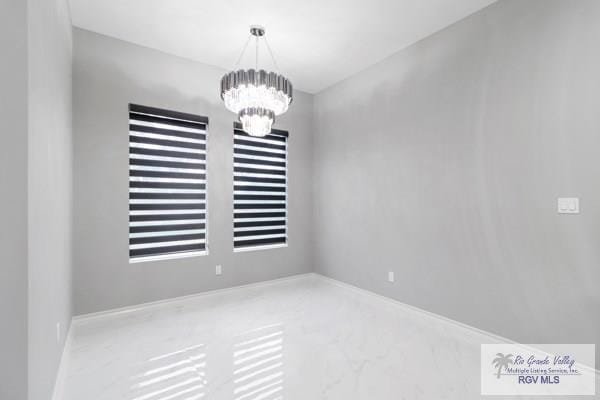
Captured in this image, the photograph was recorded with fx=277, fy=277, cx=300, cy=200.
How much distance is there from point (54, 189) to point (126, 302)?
1790 mm

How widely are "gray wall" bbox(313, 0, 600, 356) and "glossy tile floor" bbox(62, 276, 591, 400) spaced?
50cm

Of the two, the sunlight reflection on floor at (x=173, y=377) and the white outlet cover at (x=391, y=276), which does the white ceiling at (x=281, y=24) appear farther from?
the sunlight reflection on floor at (x=173, y=377)

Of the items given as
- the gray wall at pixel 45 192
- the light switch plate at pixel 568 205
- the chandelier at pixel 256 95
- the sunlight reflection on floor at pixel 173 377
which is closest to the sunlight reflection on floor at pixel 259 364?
the sunlight reflection on floor at pixel 173 377

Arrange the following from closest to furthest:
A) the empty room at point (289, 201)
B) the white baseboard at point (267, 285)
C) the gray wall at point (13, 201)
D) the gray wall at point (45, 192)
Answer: the gray wall at point (13, 201), the gray wall at point (45, 192), the empty room at point (289, 201), the white baseboard at point (267, 285)

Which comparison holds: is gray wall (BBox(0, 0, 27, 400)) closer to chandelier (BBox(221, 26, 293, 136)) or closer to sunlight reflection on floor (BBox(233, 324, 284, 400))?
sunlight reflection on floor (BBox(233, 324, 284, 400))

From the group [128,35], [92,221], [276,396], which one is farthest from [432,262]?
[128,35]

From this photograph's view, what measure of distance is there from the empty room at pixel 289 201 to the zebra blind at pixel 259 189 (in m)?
0.03

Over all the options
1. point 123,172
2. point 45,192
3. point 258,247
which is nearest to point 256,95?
point 45,192

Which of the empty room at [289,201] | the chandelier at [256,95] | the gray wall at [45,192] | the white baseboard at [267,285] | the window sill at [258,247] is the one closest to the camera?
the gray wall at [45,192]

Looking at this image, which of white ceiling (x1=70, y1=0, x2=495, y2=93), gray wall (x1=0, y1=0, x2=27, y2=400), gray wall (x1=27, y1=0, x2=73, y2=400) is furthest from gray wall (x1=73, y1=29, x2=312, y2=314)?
gray wall (x1=0, y1=0, x2=27, y2=400)

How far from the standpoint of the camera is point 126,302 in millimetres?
3088

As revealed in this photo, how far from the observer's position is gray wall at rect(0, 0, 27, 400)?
1.07m

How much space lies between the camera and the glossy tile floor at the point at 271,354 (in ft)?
6.08

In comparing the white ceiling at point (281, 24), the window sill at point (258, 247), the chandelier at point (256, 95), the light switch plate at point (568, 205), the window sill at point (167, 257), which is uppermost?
the white ceiling at point (281, 24)
